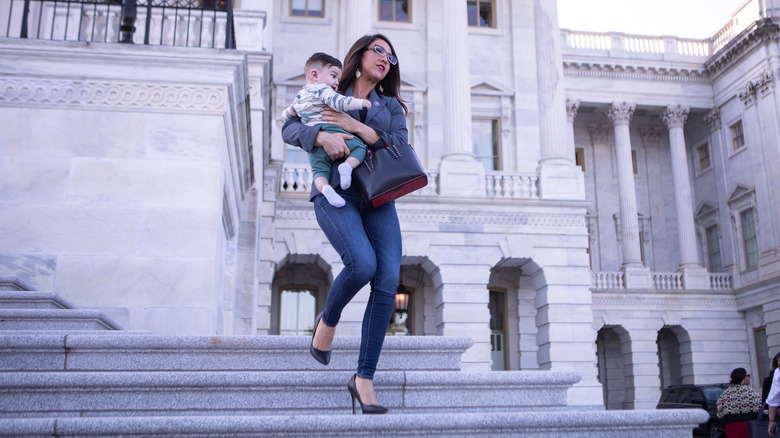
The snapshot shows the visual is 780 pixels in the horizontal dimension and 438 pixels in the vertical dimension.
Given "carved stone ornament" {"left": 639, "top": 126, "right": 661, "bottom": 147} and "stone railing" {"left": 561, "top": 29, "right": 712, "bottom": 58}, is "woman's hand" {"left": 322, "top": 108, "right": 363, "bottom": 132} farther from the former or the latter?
"carved stone ornament" {"left": 639, "top": 126, "right": 661, "bottom": 147}

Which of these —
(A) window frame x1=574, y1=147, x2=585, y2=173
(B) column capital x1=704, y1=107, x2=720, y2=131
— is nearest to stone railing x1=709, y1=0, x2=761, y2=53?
(B) column capital x1=704, y1=107, x2=720, y2=131

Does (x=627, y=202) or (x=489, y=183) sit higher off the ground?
(x=627, y=202)

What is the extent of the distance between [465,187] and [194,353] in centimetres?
1907

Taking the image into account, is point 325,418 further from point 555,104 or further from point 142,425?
point 555,104

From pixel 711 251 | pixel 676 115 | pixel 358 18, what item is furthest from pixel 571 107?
pixel 358 18

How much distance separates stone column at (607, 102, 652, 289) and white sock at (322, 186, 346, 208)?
32.5 metres

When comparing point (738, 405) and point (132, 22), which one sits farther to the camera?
point (738, 405)

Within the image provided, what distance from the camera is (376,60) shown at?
4516 mm

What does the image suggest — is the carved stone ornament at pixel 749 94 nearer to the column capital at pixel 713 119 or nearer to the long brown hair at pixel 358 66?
the column capital at pixel 713 119

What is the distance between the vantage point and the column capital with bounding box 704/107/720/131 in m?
38.1

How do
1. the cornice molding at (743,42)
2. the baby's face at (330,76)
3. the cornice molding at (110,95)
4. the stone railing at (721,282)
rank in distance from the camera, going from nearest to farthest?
the baby's face at (330,76)
the cornice molding at (110,95)
the cornice molding at (743,42)
the stone railing at (721,282)

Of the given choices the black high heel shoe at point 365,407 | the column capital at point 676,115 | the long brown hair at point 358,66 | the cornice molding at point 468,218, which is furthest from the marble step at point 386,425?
the column capital at point 676,115

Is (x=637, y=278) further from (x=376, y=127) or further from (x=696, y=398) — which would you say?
(x=376, y=127)

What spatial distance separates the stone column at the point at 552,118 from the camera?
24.0 metres
